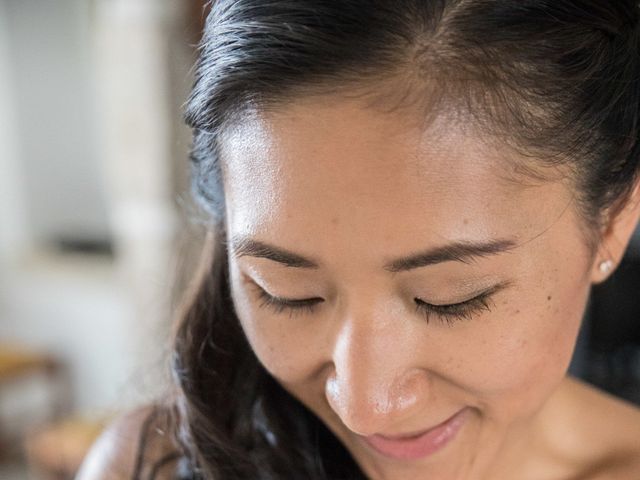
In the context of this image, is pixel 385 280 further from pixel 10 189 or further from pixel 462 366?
pixel 10 189

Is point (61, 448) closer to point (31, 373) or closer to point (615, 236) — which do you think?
point (31, 373)

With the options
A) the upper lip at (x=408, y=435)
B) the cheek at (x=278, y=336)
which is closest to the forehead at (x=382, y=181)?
the cheek at (x=278, y=336)

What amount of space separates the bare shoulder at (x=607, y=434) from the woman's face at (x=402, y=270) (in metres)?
0.29

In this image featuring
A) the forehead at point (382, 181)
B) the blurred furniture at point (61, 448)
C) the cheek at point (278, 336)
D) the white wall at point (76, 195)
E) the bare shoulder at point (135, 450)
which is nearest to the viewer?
the forehead at point (382, 181)

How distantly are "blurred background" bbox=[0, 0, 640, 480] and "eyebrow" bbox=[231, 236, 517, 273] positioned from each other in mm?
1910

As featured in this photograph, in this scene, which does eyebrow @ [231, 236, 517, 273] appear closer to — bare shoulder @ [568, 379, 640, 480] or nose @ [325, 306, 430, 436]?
nose @ [325, 306, 430, 436]

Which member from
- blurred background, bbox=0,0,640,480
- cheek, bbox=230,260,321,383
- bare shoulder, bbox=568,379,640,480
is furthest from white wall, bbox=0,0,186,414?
cheek, bbox=230,260,321,383

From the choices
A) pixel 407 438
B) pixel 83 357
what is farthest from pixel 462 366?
pixel 83 357

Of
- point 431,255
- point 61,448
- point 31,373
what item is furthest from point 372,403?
point 31,373

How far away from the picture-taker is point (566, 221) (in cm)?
77

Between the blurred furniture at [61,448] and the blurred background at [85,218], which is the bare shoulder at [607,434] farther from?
the blurred furniture at [61,448]

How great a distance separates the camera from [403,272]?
72 centimetres

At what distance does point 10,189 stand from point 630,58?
3.52 metres

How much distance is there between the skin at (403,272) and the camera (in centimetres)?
70
